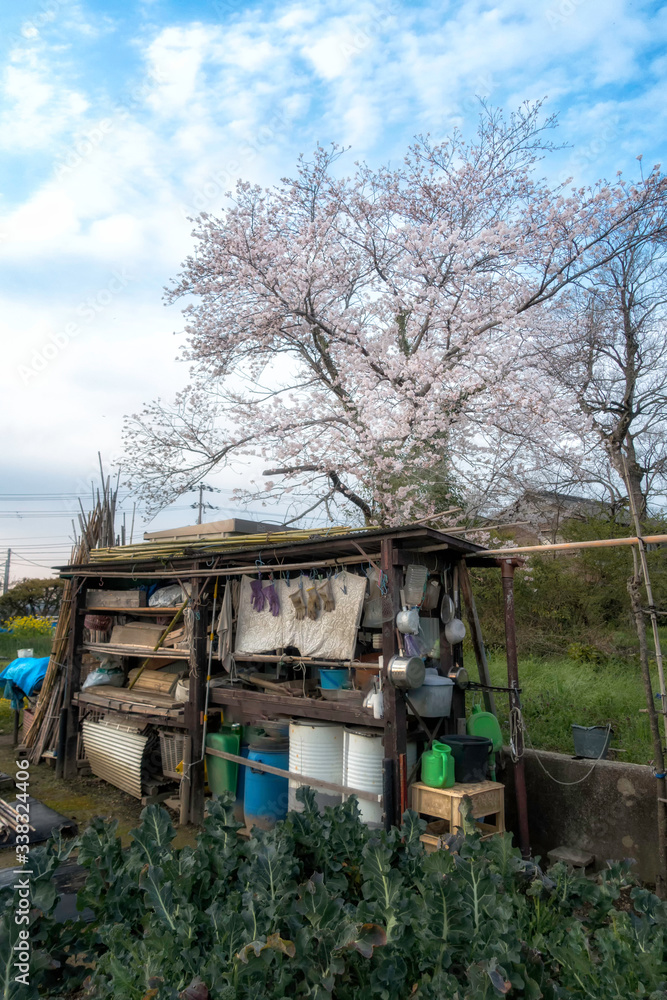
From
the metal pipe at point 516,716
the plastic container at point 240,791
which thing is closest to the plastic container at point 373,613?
the metal pipe at point 516,716

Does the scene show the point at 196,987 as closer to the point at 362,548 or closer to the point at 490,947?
the point at 490,947

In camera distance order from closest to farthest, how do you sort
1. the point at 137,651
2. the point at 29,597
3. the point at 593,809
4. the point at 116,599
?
the point at 593,809 → the point at 137,651 → the point at 116,599 → the point at 29,597

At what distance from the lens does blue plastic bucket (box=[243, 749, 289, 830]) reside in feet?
23.2

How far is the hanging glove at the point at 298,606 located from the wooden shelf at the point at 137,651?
6.75ft

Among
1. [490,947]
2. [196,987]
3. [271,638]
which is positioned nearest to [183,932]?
[196,987]

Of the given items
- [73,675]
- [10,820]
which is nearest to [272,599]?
[10,820]

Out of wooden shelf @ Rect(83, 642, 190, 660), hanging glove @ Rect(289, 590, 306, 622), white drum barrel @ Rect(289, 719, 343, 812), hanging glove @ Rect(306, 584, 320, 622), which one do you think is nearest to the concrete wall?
white drum barrel @ Rect(289, 719, 343, 812)

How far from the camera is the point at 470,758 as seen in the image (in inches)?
229

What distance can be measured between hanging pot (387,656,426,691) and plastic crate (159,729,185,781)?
3870mm

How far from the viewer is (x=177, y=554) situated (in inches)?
335

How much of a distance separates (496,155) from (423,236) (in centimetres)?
228

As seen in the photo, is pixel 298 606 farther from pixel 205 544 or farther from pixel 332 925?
pixel 332 925

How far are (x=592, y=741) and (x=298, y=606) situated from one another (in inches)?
127

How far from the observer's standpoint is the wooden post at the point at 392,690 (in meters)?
5.75
